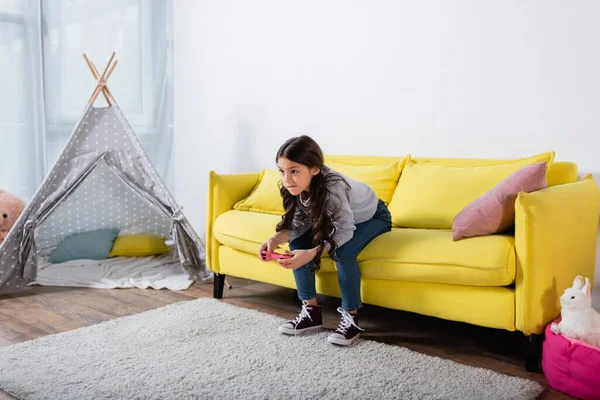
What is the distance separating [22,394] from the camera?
1.75m

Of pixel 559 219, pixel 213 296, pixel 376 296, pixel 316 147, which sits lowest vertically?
pixel 213 296

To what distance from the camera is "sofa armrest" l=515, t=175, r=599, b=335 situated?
191 centimetres

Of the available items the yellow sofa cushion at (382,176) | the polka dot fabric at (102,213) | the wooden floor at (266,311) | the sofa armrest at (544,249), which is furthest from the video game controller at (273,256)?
the polka dot fabric at (102,213)

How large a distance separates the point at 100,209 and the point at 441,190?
6.91ft

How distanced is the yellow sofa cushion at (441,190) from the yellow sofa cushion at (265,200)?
538mm

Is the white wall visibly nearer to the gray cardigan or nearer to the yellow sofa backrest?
the yellow sofa backrest

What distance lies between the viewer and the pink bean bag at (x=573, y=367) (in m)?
1.74

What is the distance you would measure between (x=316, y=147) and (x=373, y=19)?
1227 millimetres

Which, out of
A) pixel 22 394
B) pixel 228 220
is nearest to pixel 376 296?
pixel 228 220

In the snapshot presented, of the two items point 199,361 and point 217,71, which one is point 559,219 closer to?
point 199,361

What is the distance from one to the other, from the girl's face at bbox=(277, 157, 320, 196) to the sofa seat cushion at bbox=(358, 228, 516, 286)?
34 centimetres

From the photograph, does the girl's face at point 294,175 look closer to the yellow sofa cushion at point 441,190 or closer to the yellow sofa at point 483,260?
the yellow sofa at point 483,260

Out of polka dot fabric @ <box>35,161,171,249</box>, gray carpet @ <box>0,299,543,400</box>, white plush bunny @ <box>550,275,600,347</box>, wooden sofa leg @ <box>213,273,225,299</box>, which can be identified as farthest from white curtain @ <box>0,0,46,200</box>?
white plush bunny @ <box>550,275,600,347</box>

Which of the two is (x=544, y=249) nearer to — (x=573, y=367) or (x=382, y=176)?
(x=573, y=367)
